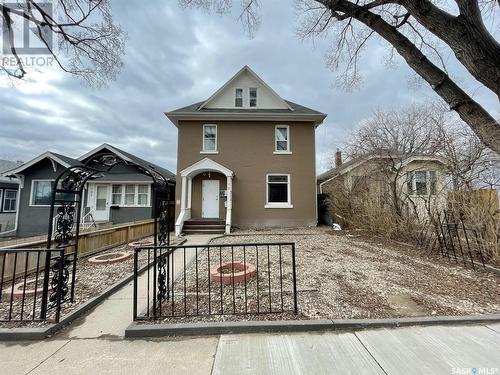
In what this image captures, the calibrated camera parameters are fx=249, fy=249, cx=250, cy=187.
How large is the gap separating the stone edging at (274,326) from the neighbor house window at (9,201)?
68.1 feet

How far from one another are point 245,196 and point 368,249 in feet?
→ 22.4

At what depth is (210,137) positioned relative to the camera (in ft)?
A: 44.4

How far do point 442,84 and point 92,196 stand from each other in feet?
56.4

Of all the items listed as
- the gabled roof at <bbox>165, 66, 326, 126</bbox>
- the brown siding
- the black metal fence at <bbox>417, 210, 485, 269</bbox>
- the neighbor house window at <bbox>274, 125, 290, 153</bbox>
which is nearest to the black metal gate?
the black metal fence at <bbox>417, 210, 485, 269</bbox>

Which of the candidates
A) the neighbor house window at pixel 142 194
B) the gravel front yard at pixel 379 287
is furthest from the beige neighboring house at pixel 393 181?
the neighbor house window at pixel 142 194

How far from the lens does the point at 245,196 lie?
13.2 metres

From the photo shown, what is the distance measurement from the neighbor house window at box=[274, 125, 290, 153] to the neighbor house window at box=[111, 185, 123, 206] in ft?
32.3

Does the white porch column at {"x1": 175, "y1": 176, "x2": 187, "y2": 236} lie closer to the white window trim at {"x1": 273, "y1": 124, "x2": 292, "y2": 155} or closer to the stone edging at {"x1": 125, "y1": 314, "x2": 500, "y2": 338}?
the white window trim at {"x1": 273, "y1": 124, "x2": 292, "y2": 155}

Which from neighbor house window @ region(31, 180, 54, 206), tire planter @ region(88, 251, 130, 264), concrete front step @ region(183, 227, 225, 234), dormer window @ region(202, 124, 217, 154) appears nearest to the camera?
tire planter @ region(88, 251, 130, 264)

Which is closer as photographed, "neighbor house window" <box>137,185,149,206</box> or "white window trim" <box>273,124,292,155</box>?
"white window trim" <box>273,124,292,155</box>

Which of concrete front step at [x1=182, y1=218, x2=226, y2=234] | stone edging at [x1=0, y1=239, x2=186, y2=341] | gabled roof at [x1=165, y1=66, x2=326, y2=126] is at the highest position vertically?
gabled roof at [x1=165, y1=66, x2=326, y2=126]

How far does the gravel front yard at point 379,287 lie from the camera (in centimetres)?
358

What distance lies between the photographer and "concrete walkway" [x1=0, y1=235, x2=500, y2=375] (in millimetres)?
2424

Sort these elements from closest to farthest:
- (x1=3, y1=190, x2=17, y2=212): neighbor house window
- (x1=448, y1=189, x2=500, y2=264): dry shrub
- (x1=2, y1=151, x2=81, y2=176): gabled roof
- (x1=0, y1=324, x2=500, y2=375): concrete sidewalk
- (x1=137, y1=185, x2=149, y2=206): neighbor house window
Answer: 1. (x1=0, y1=324, x2=500, y2=375): concrete sidewalk
2. (x1=448, y1=189, x2=500, y2=264): dry shrub
3. (x1=2, y1=151, x2=81, y2=176): gabled roof
4. (x1=137, y1=185, x2=149, y2=206): neighbor house window
5. (x1=3, y1=190, x2=17, y2=212): neighbor house window
